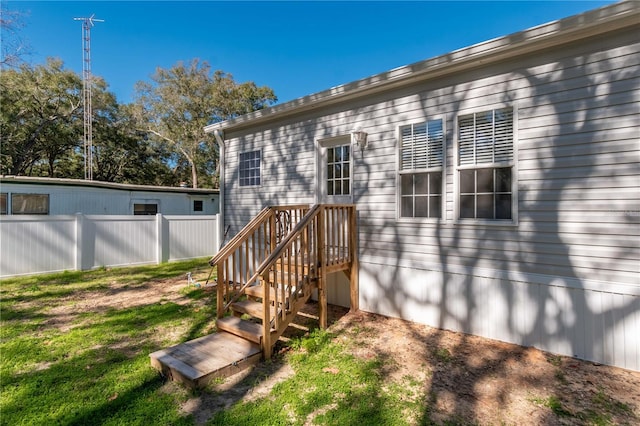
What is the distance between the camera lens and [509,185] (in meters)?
3.84

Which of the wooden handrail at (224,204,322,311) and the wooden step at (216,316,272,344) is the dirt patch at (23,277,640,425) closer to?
the wooden step at (216,316,272,344)

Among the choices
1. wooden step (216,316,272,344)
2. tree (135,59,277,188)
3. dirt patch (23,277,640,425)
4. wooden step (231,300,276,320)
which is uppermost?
tree (135,59,277,188)

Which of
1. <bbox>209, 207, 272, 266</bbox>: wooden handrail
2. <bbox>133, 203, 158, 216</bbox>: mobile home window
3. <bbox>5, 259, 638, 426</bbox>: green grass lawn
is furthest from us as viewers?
<bbox>133, 203, 158, 216</bbox>: mobile home window

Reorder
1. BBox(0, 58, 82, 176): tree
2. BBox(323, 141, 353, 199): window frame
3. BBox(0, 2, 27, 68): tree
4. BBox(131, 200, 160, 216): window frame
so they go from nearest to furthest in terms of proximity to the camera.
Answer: BBox(323, 141, 353, 199): window frame, BBox(0, 2, 27, 68): tree, BBox(131, 200, 160, 216): window frame, BBox(0, 58, 82, 176): tree

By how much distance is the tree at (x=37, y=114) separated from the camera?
16812 mm

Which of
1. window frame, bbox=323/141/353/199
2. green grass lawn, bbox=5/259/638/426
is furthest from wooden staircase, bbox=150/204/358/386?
window frame, bbox=323/141/353/199

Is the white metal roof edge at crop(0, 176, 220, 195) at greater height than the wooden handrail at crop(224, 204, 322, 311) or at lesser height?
greater

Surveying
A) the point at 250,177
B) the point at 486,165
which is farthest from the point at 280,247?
the point at 250,177

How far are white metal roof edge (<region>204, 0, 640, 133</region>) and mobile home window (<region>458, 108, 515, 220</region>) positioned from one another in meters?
0.67

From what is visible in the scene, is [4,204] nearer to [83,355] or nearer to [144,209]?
[144,209]

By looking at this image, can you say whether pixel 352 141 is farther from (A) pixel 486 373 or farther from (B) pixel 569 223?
(A) pixel 486 373

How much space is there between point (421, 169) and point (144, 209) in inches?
427

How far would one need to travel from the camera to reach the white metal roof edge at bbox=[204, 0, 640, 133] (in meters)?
3.09

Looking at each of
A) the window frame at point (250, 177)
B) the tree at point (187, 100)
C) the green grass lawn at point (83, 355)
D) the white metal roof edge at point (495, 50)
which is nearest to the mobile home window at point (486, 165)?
the white metal roof edge at point (495, 50)
